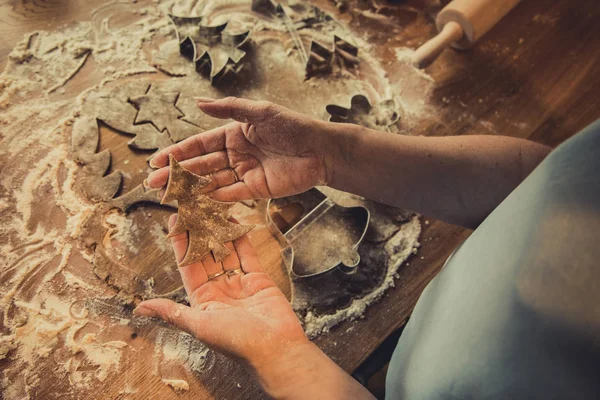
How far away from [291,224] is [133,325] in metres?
0.57

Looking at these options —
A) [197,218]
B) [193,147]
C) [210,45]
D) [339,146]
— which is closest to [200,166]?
[193,147]

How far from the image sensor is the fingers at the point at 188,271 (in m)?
1.00

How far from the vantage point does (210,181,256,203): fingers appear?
1.11m

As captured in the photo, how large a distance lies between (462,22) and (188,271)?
54.1 inches

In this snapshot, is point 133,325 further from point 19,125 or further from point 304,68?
point 304,68

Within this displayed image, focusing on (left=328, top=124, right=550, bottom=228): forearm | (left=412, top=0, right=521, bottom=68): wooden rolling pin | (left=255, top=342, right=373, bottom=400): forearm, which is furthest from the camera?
(left=412, top=0, right=521, bottom=68): wooden rolling pin

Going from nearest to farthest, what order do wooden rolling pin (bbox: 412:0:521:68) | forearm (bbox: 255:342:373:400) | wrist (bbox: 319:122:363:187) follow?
forearm (bbox: 255:342:373:400), wrist (bbox: 319:122:363:187), wooden rolling pin (bbox: 412:0:521:68)

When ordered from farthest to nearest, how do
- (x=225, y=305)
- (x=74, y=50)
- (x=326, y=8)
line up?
(x=326, y=8) < (x=74, y=50) < (x=225, y=305)

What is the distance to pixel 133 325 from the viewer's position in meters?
1.06

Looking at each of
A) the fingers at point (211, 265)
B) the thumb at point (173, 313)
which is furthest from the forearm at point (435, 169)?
the thumb at point (173, 313)

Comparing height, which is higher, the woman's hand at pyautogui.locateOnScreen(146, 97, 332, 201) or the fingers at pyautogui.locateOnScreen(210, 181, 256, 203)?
the woman's hand at pyautogui.locateOnScreen(146, 97, 332, 201)

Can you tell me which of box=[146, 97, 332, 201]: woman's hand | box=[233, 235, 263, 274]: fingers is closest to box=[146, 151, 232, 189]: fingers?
box=[146, 97, 332, 201]: woman's hand

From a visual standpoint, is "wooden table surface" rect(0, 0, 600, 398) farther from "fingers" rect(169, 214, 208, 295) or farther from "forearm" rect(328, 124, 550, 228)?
"fingers" rect(169, 214, 208, 295)

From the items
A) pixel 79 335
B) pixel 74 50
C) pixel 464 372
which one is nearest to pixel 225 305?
pixel 79 335
